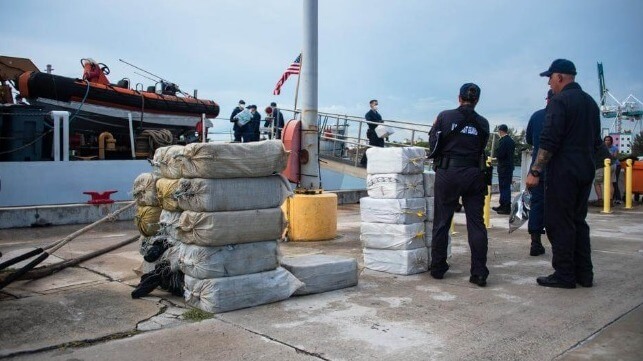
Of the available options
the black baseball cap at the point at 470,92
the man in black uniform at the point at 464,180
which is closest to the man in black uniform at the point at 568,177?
the man in black uniform at the point at 464,180

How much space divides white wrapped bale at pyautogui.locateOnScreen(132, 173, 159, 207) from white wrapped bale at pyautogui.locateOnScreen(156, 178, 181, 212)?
0.26 metres

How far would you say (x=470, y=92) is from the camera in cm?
448

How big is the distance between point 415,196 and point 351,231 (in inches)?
114

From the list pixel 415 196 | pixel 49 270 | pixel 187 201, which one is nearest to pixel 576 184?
pixel 415 196

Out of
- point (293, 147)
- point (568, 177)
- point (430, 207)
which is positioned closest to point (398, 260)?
point (430, 207)

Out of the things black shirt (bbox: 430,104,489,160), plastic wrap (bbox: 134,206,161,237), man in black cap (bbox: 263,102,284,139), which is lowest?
plastic wrap (bbox: 134,206,161,237)

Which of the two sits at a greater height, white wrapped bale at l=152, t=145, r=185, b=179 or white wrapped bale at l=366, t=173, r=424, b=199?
white wrapped bale at l=152, t=145, r=185, b=179

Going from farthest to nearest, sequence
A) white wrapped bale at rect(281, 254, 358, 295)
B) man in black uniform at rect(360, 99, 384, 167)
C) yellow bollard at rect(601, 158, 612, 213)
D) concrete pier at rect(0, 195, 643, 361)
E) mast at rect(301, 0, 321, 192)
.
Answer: man in black uniform at rect(360, 99, 384, 167)
yellow bollard at rect(601, 158, 612, 213)
mast at rect(301, 0, 321, 192)
white wrapped bale at rect(281, 254, 358, 295)
concrete pier at rect(0, 195, 643, 361)

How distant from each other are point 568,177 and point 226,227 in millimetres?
2740

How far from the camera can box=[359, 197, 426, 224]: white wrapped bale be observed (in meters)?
4.69

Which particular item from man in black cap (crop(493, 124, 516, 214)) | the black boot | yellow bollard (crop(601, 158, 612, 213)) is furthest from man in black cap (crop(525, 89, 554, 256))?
yellow bollard (crop(601, 158, 612, 213))

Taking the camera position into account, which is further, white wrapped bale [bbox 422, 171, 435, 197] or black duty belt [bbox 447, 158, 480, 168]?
white wrapped bale [bbox 422, 171, 435, 197]

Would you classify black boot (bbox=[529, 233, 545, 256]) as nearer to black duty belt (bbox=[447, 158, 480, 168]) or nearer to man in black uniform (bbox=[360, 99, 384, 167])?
black duty belt (bbox=[447, 158, 480, 168])

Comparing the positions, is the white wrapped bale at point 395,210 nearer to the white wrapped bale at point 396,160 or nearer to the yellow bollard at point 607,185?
the white wrapped bale at point 396,160
